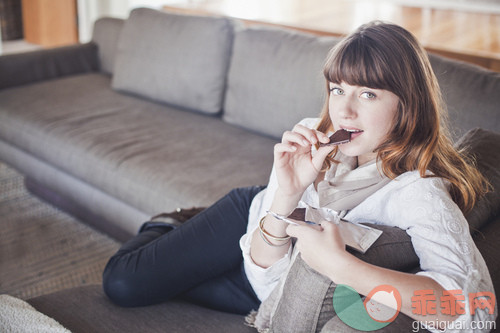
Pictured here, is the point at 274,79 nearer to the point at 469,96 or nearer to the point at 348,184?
the point at 469,96

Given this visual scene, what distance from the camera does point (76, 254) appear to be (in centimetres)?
Result: 203

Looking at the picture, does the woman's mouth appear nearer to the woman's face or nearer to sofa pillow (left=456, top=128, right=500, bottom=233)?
the woman's face

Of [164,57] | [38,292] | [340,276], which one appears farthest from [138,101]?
[340,276]

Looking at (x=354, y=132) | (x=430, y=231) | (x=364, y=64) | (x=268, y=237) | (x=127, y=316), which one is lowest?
(x=127, y=316)

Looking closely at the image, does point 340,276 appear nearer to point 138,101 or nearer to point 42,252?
point 42,252

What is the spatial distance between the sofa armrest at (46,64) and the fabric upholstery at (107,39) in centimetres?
5

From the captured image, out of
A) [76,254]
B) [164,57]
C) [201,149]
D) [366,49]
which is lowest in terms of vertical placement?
[76,254]

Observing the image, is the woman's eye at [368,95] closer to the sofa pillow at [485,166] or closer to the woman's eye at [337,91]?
the woman's eye at [337,91]

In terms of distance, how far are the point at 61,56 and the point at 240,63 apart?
123cm

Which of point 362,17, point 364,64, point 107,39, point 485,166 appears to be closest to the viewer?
point 364,64

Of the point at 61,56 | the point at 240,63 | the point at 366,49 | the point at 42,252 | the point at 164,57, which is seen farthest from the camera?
the point at 61,56

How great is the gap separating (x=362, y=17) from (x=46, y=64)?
2.70 m

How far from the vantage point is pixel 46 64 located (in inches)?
113

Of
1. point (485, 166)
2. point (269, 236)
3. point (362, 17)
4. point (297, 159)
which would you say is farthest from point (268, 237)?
point (362, 17)
